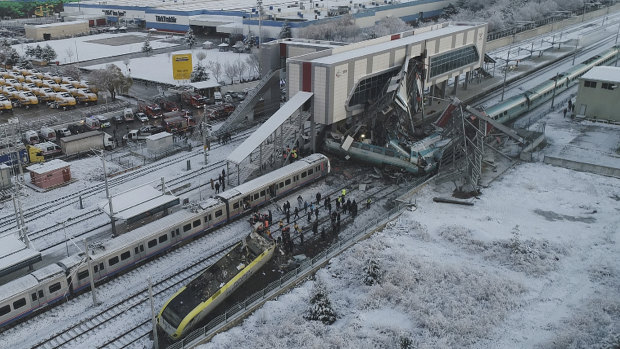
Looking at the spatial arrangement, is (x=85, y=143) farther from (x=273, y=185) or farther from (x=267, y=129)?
(x=273, y=185)

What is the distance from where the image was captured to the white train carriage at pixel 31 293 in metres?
23.0

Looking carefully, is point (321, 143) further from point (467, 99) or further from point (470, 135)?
point (467, 99)

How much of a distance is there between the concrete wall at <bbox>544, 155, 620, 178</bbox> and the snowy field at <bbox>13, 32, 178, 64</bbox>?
74.7 meters

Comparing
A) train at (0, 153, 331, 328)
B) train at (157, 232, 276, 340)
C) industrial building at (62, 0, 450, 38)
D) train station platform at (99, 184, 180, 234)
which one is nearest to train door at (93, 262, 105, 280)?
train at (0, 153, 331, 328)

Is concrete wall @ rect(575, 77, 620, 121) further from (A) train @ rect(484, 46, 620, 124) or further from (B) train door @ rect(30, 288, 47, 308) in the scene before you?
(B) train door @ rect(30, 288, 47, 308)

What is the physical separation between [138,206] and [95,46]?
8338 centimetres

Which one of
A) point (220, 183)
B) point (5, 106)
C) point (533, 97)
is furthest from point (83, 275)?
point (533, 97)

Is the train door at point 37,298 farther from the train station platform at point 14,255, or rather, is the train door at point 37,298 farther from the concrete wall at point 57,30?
the concrete wall at point 57,30

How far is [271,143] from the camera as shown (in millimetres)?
40000

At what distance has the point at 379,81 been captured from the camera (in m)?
46.2

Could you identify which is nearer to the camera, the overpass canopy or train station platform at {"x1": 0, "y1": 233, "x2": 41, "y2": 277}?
train station platform at {"x1": 0, "y1": 233, "x2": 41, "y2": 277}

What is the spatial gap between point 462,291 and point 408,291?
2.57m

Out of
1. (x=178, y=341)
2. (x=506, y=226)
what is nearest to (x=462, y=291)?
(x=506, y=226)

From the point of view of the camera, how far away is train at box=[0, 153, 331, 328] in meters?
23.7
